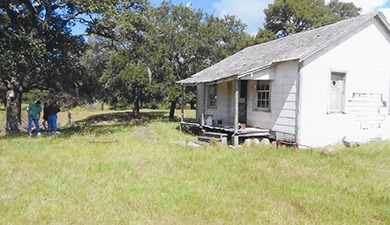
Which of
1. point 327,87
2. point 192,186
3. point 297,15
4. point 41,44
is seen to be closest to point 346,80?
point 327,87

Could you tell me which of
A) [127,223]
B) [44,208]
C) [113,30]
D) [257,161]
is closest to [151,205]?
[127,223]

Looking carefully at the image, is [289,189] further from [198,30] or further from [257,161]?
[198,30]

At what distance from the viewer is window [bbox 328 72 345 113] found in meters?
11.4

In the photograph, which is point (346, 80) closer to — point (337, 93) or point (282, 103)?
point (337, 93)

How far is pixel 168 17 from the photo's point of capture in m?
22.1

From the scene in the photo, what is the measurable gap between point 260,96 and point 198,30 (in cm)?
1114

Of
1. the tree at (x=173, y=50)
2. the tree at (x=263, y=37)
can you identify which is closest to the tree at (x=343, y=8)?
the tree at (x=263, y=37)

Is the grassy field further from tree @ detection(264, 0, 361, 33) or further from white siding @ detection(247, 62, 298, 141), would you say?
tree @ detection(264, 0, 361, 33)

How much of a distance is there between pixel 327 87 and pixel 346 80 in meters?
1.02

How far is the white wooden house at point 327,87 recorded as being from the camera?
10.8 m

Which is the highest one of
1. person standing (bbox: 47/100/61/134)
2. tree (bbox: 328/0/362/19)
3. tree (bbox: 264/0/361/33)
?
tree (bbox: 328/0/362/19)

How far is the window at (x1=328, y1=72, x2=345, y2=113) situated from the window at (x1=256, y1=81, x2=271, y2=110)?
2.39m

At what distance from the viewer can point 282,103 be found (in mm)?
11461

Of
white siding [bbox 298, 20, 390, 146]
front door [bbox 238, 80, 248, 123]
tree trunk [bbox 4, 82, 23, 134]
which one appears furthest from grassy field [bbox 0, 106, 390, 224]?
tree trunk [bbox 4, 82, 23, 134]
